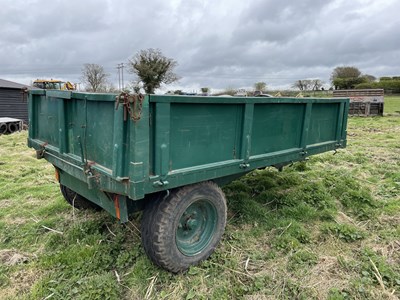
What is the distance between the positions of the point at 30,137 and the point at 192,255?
7.54 feet

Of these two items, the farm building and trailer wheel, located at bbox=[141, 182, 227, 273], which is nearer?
trailer wheel, located at bbox=[141, 182, 227, 273]

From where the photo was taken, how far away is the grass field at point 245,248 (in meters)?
2.81

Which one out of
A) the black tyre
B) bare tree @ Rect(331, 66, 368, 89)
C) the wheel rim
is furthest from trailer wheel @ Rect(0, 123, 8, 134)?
bare tree @ Rect(331, 66, 368, 89)

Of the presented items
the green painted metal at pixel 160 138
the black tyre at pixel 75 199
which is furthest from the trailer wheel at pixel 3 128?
the green painted metal at pixel 160 138

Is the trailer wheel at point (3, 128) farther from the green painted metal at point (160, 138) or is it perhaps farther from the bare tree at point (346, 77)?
the bare tree at point (346, 77)

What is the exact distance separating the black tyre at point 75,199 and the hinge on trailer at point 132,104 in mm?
2272

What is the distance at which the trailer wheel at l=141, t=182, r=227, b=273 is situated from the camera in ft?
8.95

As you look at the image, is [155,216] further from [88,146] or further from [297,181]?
[297,181]

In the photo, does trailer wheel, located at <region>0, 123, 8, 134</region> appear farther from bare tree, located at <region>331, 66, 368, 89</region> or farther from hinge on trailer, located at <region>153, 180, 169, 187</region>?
bare tree, located at <region>331, 66, 368, 89</region>

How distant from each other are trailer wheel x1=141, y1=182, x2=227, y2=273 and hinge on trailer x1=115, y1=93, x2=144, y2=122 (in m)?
0.85

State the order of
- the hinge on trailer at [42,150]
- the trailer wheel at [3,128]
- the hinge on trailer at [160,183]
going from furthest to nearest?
1. the trailer wheel at [3,128]
2. the hinge on trailer at [42,150]
3. the hinge on trailer at [160,183]

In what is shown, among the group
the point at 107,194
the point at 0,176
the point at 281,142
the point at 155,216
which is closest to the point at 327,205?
the point at 281,142

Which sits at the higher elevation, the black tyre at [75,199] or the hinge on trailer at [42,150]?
the hinge on trailer at [42,150]

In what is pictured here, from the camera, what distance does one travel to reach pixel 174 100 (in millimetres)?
2492
